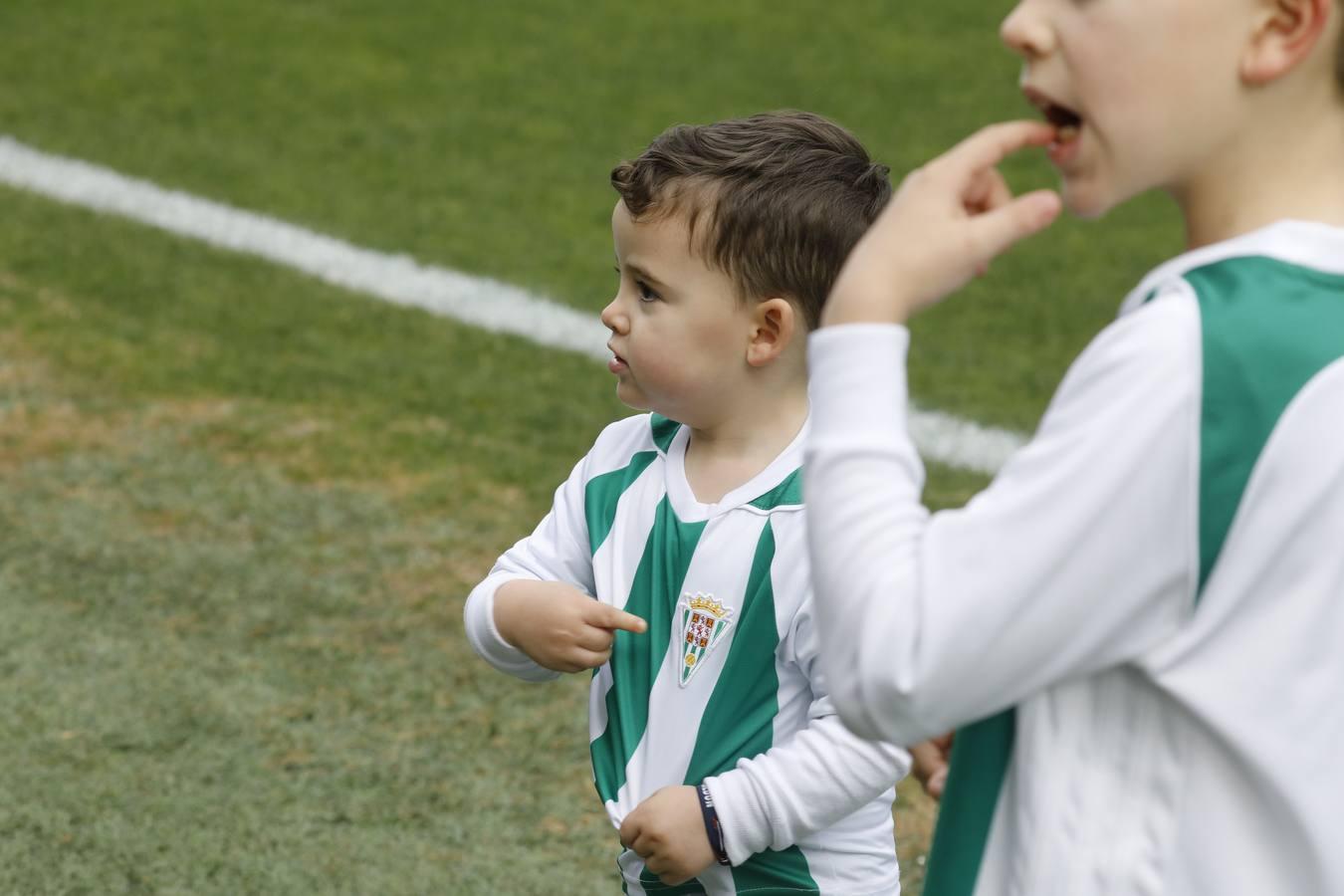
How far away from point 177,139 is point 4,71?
4.28 feet

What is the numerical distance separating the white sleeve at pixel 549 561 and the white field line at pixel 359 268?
262cm

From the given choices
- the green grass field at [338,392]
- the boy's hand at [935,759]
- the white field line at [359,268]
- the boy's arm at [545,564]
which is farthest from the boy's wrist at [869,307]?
the white field line at [359,268]

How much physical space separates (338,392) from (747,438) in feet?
10.1

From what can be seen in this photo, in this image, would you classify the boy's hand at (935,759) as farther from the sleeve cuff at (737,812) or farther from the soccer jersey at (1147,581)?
the soccer jersey at (1147,581)

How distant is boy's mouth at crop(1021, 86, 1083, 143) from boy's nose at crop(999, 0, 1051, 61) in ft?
0.09

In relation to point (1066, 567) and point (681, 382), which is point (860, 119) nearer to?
point (681, 382)

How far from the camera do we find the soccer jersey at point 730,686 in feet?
6.65

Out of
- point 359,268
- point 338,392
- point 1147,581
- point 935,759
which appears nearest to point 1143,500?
point 1147,581

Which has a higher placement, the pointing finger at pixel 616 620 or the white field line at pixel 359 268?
the pointing finger at pixel 616 620

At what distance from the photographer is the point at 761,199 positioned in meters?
2.20

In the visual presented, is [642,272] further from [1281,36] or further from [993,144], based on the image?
[1281,36]

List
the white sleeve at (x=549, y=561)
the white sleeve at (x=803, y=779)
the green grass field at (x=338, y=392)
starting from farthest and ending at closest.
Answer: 1. the green grass field at (x=338, y=392)
2. the white sleeve at (x=549, y=561)
3. the white sleeve at (x=803, y=779)

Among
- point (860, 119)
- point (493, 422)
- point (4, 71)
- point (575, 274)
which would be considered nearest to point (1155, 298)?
point (493, 422)

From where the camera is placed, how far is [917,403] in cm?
523
